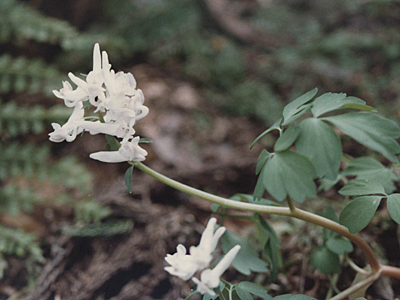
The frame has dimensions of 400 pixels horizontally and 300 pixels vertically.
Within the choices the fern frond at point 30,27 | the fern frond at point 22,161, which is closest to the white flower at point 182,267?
the fern frond at point 22,161

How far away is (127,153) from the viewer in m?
0.76

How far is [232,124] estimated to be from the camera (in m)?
2.44

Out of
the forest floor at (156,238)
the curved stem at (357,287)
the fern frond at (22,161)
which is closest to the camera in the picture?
the curved stem at (357,287)

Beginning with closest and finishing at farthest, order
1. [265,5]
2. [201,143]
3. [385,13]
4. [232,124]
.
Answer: [201,143] < [232,124] < [385,13] < [265,5]

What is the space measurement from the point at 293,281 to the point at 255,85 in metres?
1.63

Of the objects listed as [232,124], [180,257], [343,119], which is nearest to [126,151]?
[180,257]

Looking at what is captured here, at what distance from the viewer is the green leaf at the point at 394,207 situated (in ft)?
2.42

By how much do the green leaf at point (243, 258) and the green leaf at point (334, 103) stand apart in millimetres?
462

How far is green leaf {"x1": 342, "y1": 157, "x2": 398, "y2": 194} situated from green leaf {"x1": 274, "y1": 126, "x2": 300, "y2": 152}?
0.36 meters

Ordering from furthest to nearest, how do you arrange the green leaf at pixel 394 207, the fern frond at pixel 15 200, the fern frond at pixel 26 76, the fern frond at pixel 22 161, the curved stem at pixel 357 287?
the fern frond at pixel 26 76 → the fern frond at pixel 22 161 → the fern frond at pixel 15 200 → the curved stem at pixel 357 287 → the green leaf at pixel 394 207

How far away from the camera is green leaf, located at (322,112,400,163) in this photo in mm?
677

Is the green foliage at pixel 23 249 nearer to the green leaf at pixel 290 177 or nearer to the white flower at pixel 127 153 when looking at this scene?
the white flower at pixel 127 153

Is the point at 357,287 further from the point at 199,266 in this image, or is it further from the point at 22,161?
the point at 22,161

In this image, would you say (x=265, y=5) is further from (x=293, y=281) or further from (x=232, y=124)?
(x=293, y=281)
